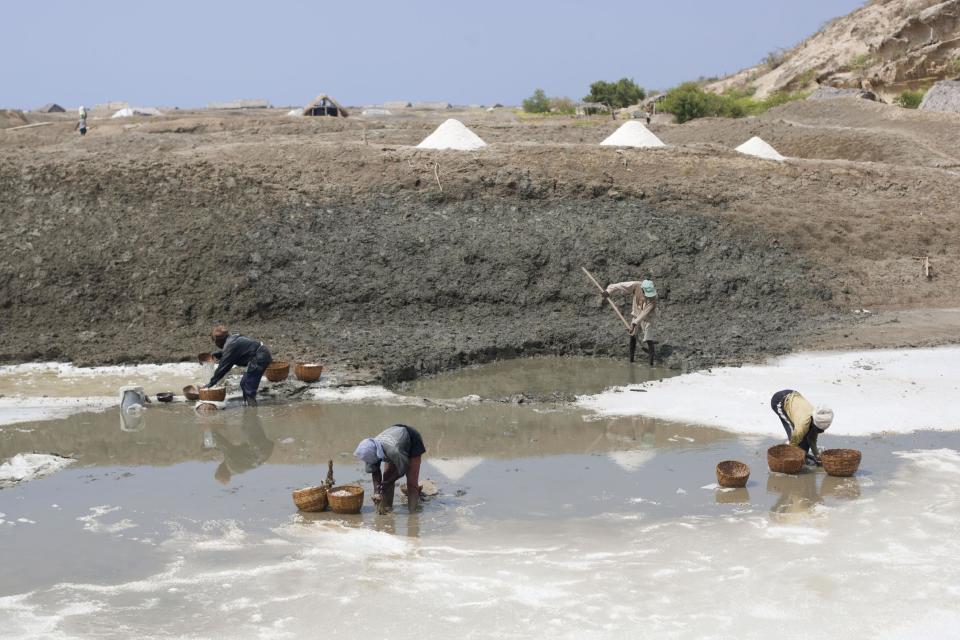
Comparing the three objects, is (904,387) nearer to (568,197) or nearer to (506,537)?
(506,537)

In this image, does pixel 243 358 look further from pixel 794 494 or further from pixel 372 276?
pixel 794 494

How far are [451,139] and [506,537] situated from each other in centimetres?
1518

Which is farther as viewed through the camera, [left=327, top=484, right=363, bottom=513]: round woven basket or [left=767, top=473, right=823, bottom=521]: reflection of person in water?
[left=767, top=473, right=823, bottom=521]: reflection of person in water

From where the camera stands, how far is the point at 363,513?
336 inches

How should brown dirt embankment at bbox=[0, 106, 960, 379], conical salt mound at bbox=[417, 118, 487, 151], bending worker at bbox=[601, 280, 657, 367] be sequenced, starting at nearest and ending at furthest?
1. bending worker at bbox=[601, 280, 657, 367]
2. brown dirt embankment at bbox=[0, 106, 960, 379]
3. conical salt mound at bbox=[417, 118, 487, 151]

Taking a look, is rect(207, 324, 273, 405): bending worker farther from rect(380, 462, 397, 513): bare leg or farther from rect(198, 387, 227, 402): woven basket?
rect(380, 462, 397, 513): bare leg

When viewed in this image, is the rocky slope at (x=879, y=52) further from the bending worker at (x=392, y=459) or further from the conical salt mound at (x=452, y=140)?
the bending worker at (x=392, y=459)

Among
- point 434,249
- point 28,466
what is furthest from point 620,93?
point 28,466

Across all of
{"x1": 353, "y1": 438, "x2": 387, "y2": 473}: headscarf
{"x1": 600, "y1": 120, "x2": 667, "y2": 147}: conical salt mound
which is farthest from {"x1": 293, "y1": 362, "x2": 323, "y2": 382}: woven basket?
{"x1": 600, "y1": 120, "x2": 667, "y2": 147}: conical salt mound

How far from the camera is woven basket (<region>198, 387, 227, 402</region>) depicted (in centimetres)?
1184

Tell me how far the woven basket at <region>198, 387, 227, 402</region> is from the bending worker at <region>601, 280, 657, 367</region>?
17.6ft

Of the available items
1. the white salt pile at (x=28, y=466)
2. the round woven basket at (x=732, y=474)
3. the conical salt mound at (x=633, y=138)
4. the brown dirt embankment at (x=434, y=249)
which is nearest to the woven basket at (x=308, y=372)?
the brown dirt embankment at (x=434, y=249)

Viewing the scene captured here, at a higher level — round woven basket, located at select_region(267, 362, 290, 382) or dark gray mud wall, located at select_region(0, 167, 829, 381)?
dark gray mud wall, located at select_region(0, 167, 829, 381)

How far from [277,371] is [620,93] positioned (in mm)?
40578
